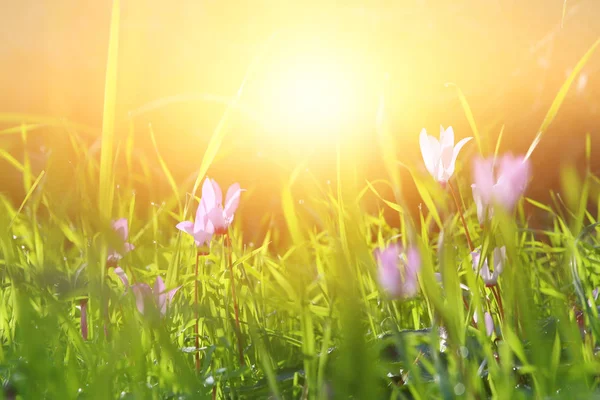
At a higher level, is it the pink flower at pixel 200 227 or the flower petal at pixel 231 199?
the flower petal at pixel 231 199

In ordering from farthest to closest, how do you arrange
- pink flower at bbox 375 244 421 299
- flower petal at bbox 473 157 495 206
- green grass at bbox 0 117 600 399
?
pink flower at bbox 375 244 421 299 → flower petal at bbox 473 157 495 206 → green grass at bbox 0 117 600 399

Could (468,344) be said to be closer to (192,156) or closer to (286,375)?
(286,375)

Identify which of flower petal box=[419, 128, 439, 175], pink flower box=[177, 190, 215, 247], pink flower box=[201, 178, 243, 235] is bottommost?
pink flower box=[177, 190, 215, 247]

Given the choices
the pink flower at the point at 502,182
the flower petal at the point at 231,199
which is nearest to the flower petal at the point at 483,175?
the pink flower at the point at 502,182

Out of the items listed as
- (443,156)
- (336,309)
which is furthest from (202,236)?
(443,156)

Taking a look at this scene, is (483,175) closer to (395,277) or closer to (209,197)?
(395,277)

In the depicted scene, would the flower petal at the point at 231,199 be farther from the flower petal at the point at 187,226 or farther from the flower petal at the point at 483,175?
the flower petal at the point at 483,175

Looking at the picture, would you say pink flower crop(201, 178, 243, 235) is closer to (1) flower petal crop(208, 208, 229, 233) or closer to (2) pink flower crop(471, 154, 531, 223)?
(1) flower petal crop(208, 208, 229, 233)

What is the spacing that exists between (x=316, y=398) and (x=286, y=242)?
1.61 m

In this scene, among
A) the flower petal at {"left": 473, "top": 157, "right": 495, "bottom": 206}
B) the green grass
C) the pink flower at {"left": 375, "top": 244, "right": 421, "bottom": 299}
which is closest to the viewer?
the green grass

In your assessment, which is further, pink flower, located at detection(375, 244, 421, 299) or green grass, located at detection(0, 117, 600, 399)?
pink flower, located at detection(375, 244, 421, 299)

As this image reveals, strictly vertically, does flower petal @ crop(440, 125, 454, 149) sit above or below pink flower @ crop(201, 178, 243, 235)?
above

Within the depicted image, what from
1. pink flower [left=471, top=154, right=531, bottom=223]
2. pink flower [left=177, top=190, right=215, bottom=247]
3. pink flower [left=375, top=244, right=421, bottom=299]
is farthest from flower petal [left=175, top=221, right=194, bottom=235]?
pink flower [left=471, top=154, right=531, bottom=223]

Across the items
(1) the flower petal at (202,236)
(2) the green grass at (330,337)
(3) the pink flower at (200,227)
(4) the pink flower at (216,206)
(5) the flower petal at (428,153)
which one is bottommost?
(2) the green grass at (330,337)
